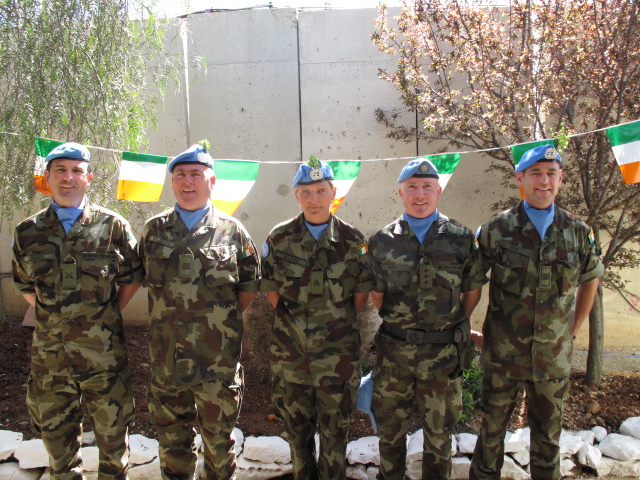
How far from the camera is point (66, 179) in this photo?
2.76 m

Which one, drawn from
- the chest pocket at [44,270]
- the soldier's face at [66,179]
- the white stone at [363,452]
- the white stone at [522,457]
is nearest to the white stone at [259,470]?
the white stone at [363,452]

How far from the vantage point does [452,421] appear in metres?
2.80

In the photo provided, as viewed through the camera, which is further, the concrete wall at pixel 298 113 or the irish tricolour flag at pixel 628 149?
the concrete wall at pixel 298 113

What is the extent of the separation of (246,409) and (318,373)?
1451 millimetres

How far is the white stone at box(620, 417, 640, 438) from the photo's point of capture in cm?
367

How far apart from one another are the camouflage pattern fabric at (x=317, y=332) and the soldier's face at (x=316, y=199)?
8cm

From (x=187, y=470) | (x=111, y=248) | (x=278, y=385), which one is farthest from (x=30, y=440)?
(x=278, y=385)

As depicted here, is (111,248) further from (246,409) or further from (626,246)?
(626,246)

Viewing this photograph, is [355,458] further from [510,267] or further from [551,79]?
[551,79]

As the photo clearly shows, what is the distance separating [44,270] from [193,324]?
90 centimetres

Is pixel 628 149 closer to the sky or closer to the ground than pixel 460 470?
closer to the sky

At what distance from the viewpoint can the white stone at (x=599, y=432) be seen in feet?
12.1

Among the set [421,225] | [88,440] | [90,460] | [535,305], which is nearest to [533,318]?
[535,305]

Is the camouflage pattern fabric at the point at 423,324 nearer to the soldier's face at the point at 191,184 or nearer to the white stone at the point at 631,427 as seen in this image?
the soldier's face at the point at 191,184
